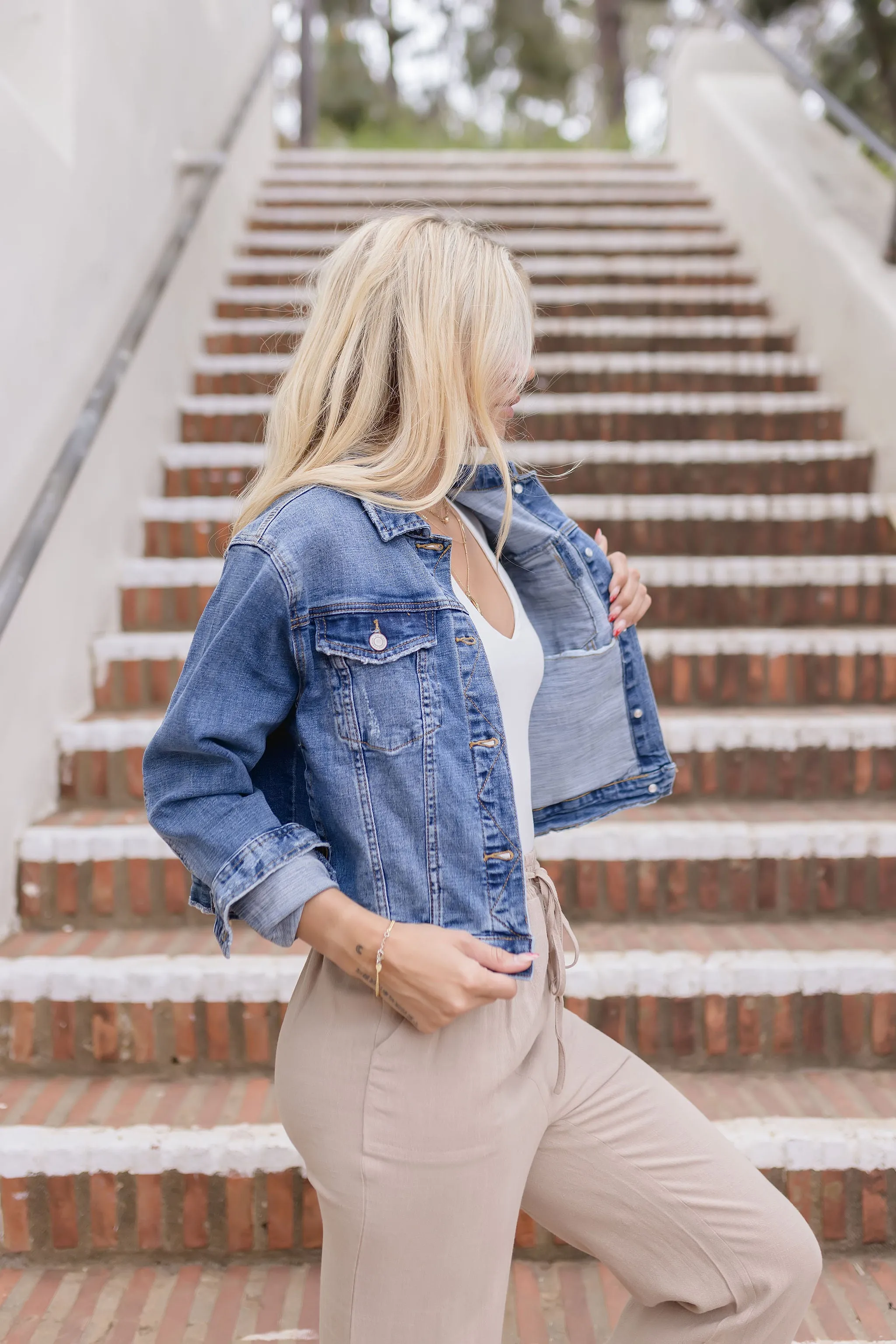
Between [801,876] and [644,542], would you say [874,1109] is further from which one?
[644,542]

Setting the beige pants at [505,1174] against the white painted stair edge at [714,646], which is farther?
the white painted stair edge at [714,646]

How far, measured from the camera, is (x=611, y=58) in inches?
474

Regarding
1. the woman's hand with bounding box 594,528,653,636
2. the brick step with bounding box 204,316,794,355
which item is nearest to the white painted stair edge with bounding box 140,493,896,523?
the brick step with bounding box 204,316,794,355

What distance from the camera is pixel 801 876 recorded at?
2408mm

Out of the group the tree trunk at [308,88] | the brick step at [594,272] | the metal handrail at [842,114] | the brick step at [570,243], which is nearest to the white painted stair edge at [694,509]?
the metal handrail at [842,114]

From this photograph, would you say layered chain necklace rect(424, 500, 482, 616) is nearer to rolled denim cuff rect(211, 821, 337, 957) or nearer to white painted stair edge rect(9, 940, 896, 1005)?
rolled denim cuff rect(211, 821, 337, 957)

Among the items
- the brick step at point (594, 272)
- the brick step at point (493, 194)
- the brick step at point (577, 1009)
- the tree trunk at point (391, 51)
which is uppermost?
the tree trunk at point (391, 51)

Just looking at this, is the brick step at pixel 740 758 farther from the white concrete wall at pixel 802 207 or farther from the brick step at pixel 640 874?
the white concrete wall at pixel 802 207

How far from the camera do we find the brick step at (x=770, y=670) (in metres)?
2.81

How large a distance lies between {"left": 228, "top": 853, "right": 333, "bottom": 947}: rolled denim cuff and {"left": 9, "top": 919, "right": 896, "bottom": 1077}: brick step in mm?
1175

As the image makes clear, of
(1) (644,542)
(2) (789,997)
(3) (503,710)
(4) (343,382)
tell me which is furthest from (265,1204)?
(1) (644,542)

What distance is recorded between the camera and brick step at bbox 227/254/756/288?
181 inches

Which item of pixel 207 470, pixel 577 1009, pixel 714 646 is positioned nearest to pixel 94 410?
pixel 207 470

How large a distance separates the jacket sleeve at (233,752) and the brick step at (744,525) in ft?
7.48
